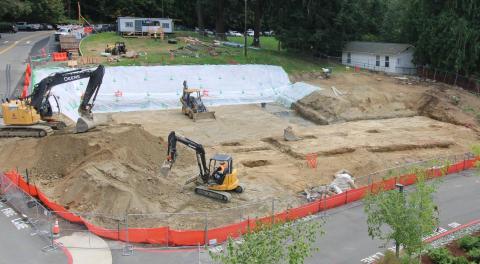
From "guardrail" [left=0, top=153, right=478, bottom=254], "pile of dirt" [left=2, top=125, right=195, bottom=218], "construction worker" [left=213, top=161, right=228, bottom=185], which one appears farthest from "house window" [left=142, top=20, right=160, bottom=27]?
"construction worker" [left=213, top=161, right=228, bottom=185]

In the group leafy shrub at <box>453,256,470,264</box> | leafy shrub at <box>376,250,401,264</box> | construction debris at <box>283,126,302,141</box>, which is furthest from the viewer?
construction debris at <box>283,126,302,141</box>

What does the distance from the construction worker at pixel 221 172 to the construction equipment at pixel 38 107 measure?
8.68 meters

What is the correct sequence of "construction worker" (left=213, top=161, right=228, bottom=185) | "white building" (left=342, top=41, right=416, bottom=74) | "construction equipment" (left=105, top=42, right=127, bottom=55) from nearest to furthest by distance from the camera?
1. "construction worker" (left=213, top=161, right=228, bottom=185)
2. "construction equipment" (left=105, top=42, right=127, bottom=55)
3. "white building" (left=342, top=41, right=416, bottom=74)

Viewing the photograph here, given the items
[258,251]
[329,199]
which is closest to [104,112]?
[329,199]

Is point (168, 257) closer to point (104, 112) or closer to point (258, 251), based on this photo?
point (258, 251)

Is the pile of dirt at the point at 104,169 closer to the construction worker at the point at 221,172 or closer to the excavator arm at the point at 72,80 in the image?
the construction worker at the point at 221,172

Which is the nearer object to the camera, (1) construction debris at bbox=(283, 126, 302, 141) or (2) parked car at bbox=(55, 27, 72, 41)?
(1) construction debris at bbox=(283, 126, 302, 141)

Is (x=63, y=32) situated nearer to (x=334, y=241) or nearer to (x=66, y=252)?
(x=66, y=252)

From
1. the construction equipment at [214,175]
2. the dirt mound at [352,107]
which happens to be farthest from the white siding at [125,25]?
the construction equipment at [214,175]

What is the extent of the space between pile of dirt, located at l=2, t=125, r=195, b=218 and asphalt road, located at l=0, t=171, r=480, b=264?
280cm

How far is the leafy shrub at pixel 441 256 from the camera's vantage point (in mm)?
Answer: 17656

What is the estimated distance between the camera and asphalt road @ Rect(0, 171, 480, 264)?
17.8 m

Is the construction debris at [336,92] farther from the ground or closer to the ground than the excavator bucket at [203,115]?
farther from the ground

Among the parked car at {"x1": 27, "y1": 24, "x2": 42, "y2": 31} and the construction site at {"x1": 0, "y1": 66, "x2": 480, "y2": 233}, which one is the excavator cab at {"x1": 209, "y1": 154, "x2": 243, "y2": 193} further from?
the parked car at {"x1": 27, "y1": 24, "x2": 42, "y2": 31}
